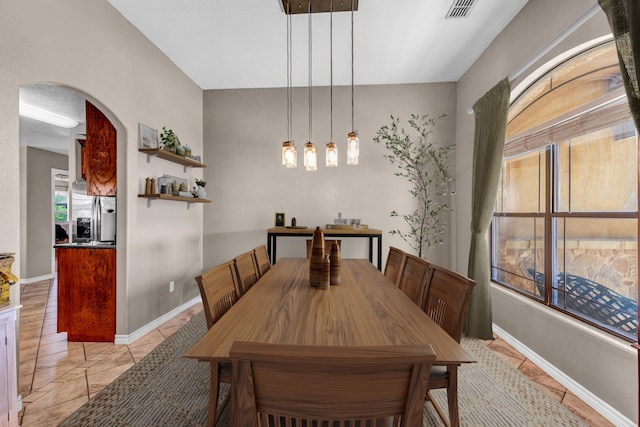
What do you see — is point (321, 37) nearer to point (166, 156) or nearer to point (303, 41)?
point (303, 41)

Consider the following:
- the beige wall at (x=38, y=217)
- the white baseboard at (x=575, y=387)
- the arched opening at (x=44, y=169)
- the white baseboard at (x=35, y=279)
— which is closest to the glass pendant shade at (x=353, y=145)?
the white baseboard at (x=575, y=387)

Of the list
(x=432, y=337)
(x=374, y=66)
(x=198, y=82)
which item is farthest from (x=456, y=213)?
(x=198, y=82)

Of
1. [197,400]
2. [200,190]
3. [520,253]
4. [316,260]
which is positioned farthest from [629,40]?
[200,190]

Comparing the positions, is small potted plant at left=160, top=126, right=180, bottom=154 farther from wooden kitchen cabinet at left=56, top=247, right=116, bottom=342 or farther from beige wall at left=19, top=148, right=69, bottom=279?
beige wall at left=19, top=148, right=69, bottom=279

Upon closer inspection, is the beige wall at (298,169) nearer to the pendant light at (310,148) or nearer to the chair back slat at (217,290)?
the pendant light at (310,148)

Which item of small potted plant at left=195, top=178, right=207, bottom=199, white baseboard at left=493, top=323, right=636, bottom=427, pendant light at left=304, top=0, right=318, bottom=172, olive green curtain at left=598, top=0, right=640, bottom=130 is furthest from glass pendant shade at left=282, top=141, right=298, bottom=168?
white baseboard at left=493, top=323, right=636, bottom=427

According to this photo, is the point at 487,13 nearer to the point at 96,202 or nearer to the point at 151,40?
the point at 151,40

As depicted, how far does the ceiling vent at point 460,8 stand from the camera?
94.5 inches

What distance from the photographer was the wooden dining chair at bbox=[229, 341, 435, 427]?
0.61m

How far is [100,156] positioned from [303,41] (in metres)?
2.22

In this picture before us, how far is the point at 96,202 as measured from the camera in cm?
297

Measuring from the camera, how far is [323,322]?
1.21m

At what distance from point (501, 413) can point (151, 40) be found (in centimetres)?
419

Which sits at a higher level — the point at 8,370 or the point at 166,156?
the point at 166,156
